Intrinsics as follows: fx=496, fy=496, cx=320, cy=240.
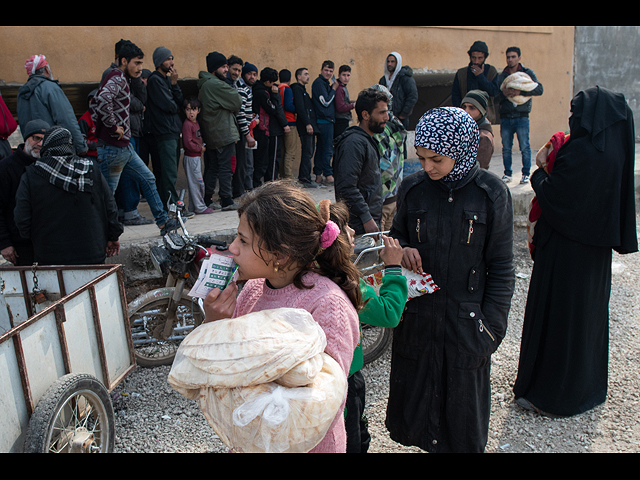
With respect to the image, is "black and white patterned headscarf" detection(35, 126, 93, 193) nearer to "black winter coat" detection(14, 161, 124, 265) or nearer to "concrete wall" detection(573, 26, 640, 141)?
"black winter coat" detection(14, 161, 124, 265)

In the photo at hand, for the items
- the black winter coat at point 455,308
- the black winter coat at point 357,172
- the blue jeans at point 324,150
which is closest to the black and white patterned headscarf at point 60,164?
the black winter coat at point 357,172

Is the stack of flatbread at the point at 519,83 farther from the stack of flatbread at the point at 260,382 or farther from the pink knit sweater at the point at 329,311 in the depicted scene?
the stack of flatbread at the point at 260,382

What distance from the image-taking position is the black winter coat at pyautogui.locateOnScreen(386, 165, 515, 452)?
7.87 feet

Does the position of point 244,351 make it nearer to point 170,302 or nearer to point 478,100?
point 170,302

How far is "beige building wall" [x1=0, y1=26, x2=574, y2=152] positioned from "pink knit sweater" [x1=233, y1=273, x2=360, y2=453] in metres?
6.16

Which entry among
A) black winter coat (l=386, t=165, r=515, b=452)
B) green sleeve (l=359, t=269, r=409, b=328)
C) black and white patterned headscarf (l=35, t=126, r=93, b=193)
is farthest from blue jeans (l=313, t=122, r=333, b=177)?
green sleeve (l=359, t=269, r=409, b=328)

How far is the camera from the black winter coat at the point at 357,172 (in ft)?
13.0

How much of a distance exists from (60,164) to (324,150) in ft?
17.2

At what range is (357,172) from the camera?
4.00m

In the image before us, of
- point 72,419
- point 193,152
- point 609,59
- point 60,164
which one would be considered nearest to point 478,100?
point 193,152

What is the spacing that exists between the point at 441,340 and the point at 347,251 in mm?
1034

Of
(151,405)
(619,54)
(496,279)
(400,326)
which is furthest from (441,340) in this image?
(619,54)

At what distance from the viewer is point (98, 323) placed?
9.91 ft

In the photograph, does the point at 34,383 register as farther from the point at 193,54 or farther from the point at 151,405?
the point at 193,54
